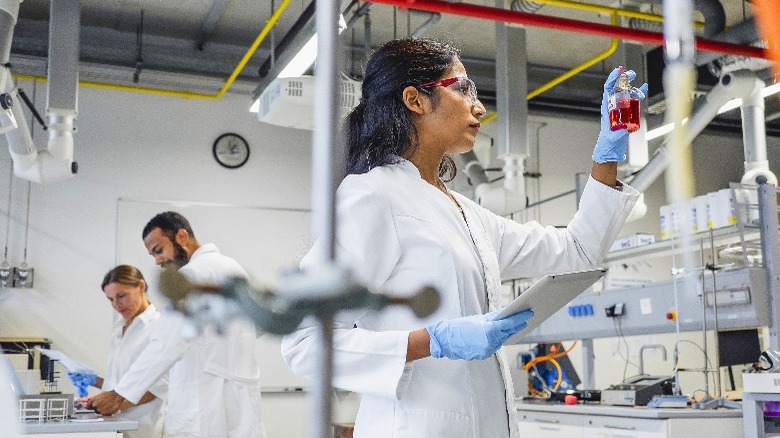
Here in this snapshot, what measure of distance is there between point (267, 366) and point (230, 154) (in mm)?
1706

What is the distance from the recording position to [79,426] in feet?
8.74

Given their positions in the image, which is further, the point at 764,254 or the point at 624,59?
the point at 624,59

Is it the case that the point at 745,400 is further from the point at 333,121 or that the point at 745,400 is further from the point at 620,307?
the point at 333,121

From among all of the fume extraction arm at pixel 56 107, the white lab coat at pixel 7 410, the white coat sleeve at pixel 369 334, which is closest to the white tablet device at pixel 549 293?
the white coat sleeve at pixel 369 334

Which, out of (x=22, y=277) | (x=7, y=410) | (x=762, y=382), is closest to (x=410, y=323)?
(x=7, y=410)

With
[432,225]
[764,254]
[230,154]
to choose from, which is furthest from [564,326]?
[432,225]

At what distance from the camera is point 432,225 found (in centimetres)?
134

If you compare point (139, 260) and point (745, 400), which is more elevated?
point (139, 260)

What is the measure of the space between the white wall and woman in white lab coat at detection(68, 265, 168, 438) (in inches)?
78.8

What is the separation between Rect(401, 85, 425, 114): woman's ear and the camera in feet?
4.74

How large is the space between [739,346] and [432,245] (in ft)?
9.48

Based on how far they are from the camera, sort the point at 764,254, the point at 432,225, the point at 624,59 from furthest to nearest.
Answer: the point at 624,59
the point at 764,254
the point at 432,225

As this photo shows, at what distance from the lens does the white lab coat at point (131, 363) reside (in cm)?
332

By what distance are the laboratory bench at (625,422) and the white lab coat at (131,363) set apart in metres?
1.46
